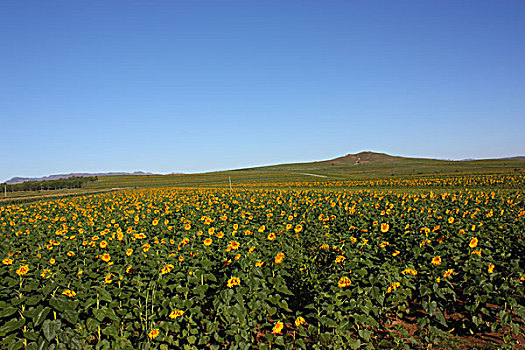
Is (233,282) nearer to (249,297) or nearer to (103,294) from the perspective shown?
(249,297)

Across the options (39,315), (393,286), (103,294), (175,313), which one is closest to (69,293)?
(103,294)

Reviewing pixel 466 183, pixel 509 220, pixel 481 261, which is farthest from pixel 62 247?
pixel 466 183

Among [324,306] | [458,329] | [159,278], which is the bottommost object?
[458,329]

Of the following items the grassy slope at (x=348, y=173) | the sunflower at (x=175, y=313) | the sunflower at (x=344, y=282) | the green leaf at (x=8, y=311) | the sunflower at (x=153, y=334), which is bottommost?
the sunflower at (x=153, y=334)

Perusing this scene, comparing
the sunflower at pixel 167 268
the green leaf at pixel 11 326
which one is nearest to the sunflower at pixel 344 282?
the sunflower at pixel 167 268

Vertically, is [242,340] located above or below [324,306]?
below

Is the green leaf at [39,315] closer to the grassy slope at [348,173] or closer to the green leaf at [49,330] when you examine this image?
the green leaf at [49,330]

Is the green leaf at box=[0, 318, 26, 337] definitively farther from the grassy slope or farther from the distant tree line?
the distant tree line

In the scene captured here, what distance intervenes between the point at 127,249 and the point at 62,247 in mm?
2140

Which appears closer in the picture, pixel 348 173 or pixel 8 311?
pixel 8 311

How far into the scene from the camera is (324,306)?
176 inches

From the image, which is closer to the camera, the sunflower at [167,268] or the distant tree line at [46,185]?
the sunflower at [167,268]

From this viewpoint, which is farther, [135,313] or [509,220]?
[509,220]

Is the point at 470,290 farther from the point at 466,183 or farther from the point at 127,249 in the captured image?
the point at 466,183
